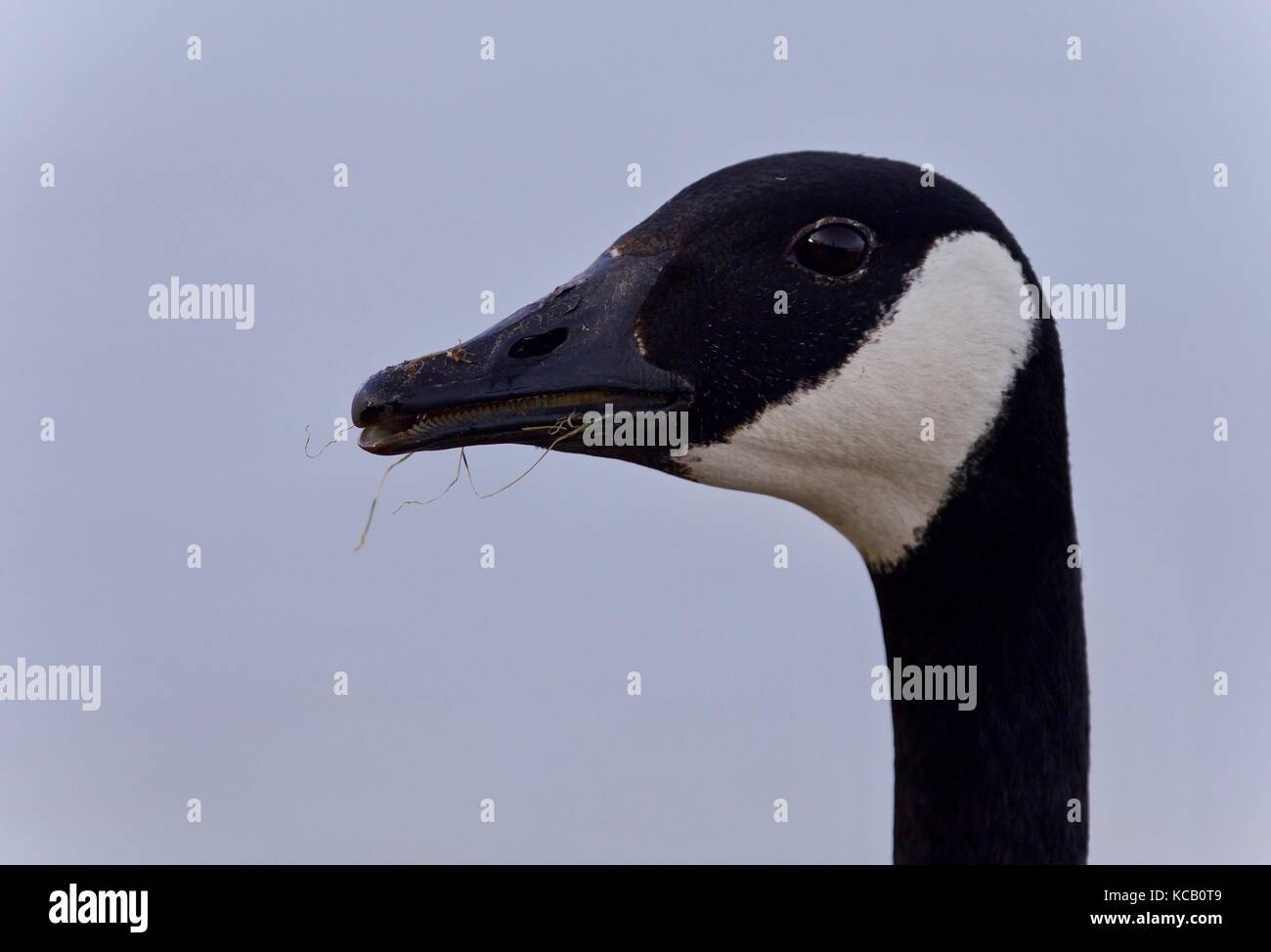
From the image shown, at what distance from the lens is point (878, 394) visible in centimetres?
336

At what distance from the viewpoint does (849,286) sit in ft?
11.2

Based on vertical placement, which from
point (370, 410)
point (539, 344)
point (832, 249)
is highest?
point (832, 249)

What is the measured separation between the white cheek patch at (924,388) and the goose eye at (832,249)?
18 cm

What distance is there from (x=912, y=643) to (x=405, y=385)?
1.64m

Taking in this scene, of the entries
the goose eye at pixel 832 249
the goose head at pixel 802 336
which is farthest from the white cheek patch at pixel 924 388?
the goose eye at pixel 832 249

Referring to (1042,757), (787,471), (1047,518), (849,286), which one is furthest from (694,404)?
(1042,757)

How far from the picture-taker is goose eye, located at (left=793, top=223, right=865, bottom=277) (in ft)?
11.1

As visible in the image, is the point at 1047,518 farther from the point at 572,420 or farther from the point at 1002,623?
the point at 572,420

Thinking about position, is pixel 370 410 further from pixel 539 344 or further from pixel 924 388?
pixel 924 388

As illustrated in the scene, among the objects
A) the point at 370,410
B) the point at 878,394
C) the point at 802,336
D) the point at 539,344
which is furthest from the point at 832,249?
the point at 370,410

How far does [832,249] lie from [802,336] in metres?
0.26

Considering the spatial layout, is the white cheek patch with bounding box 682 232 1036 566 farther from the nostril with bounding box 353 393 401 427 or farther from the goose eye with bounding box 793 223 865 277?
the nostril with bounding box 353 393 401 427

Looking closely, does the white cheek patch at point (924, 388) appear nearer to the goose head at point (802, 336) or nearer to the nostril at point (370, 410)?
the goose head at point (802, 336)

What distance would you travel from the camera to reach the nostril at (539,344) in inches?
131
